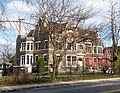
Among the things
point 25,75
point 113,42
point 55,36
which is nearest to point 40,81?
point 25,75

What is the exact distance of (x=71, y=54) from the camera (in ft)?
210

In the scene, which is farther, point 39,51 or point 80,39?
point 39,51

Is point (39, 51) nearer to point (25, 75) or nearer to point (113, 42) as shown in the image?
point (113, 42)

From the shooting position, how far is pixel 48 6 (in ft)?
105

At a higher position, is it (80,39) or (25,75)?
(80,39)

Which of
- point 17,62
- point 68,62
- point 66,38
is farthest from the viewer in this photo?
point 17,62

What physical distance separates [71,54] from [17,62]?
47.1 ft

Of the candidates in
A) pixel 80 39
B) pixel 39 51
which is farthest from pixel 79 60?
pixel 80 39

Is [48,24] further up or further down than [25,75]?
further up

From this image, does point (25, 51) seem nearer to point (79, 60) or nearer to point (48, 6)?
point (79, 60)

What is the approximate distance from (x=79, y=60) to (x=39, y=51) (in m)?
9.86

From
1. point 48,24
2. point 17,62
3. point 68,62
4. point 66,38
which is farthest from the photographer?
point 17,62

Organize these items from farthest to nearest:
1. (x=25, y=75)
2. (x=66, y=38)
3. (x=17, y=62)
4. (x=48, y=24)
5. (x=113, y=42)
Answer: (x=17, y=62) < (x=113, y=42) < (x=66, y=38) < (x=48, y=24) < (x=25, y=75)

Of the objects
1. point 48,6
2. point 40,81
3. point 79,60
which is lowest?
point 40,81
